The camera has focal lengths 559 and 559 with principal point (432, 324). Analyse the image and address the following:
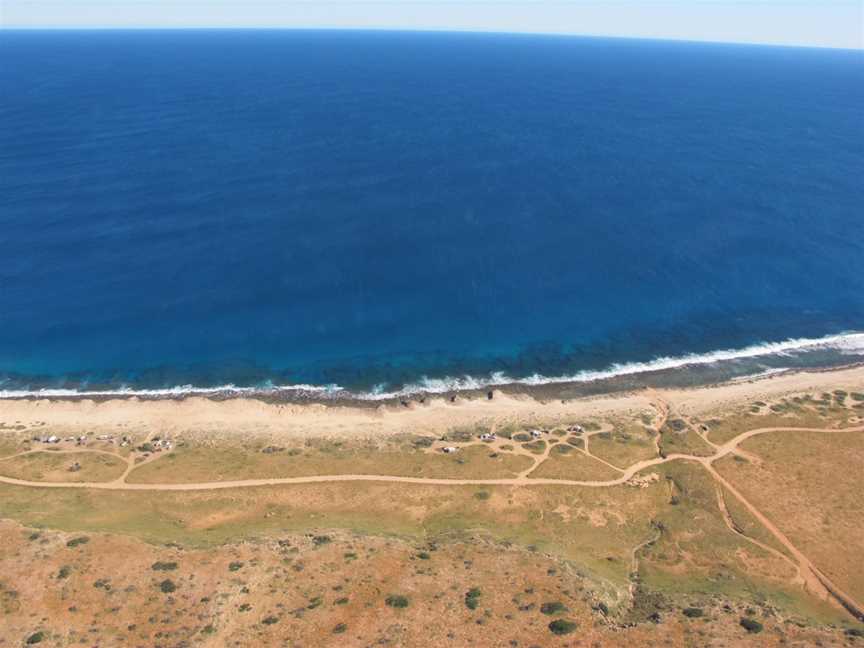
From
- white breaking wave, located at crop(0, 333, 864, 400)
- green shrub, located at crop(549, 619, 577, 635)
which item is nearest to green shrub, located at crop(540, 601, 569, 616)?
green shrub, located at crop(549, 619, 577, 635)

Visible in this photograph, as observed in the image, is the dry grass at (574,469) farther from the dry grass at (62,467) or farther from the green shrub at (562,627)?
the dry grass at (62,467)

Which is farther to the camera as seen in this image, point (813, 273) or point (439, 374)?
point (813, 273)

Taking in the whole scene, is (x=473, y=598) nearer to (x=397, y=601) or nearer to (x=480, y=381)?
(x=397, y=601)

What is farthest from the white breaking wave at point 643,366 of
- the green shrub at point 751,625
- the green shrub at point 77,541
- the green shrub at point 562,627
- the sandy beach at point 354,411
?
the green shrub at point 751,625

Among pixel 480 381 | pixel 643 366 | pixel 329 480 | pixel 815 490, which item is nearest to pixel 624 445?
pixel 815 490

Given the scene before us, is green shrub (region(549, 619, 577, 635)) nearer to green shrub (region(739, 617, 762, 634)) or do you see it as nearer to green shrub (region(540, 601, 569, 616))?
green shrub (region(540, 601, 569, 616))

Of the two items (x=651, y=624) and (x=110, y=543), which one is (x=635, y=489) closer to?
(x=651, y=624)

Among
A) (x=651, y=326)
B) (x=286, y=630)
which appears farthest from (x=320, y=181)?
(x=286, y=630)
